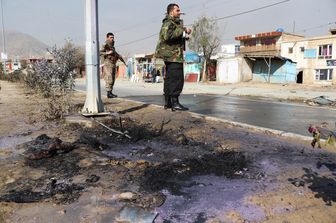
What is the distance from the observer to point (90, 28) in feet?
21.0

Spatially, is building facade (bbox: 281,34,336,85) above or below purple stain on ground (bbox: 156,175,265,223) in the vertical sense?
above

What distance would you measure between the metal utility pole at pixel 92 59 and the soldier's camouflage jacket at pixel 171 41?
1222 mm

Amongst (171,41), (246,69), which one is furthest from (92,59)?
A: (246,69)

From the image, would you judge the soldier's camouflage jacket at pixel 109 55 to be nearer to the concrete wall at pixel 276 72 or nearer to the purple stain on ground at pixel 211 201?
the purple stain on ground at pixel 211 201

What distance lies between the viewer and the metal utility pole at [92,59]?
638 centimetres

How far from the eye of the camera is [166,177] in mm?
3484

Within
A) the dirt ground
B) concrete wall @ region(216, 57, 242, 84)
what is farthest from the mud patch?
concrete wall @ region(216, 57, 242, 84)

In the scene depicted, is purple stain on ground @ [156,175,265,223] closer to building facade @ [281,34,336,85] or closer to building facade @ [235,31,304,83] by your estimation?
building facade @ [281,34,336,85]

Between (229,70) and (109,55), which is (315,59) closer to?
(229,70)

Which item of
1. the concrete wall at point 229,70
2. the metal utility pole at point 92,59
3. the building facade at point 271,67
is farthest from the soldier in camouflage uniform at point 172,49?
the concrete wall at point 229,70

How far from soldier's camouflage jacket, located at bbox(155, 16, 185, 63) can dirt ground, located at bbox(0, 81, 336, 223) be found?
78.3 inches

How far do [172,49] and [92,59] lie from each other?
1508mm

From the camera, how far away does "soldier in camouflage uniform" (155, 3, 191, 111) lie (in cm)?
700

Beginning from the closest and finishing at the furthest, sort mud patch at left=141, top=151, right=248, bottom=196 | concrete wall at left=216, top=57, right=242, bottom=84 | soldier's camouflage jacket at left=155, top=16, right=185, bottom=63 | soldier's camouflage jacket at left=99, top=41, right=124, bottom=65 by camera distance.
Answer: mud patch at left=141, top=151, right=248, bottom=196 < soldier's camouflage jacket at left=155, top=16, right=185, bottom=63 < soldier's camouflage jacket at left=99, top=41, right=124, bottom=65 < concrete wall at left=216, top=57, right=242, bottom=84
